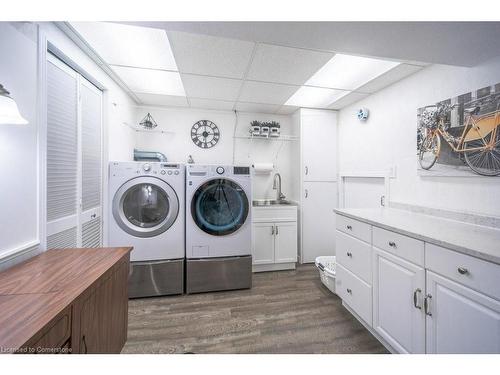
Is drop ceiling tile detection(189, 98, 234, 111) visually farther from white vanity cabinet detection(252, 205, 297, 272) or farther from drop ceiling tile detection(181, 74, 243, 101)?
white vanity cabinet detection(252, 205, 297, 272)

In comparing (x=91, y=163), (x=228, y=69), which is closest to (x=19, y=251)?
(x=91, y=163)

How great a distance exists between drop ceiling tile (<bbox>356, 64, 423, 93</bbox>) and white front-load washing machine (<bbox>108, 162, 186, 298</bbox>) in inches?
85.9

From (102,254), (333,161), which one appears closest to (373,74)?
(333,161)

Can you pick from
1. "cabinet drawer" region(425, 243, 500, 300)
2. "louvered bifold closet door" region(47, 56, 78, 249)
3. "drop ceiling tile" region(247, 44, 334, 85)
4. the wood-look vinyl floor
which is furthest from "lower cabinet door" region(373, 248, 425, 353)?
"louvered bifold closet door" region(47, 56, 78, 249)

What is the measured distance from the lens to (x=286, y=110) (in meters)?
3.10

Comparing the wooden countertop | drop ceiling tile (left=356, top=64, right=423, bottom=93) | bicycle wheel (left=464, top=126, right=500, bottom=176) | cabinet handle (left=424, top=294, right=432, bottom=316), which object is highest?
drop ceiling tile (left=356, top=64, right=423, bottom=93)

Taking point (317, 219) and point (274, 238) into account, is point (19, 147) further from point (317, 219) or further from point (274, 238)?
point (317, 219)

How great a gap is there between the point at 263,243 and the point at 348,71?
Answer: 7.05 ft

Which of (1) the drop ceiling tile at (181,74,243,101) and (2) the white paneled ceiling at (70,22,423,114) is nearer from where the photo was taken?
(2) the white paneled ceiling at (70,22,423,114)

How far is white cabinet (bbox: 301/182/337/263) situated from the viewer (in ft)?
9.66

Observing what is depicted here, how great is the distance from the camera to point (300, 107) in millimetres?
2953

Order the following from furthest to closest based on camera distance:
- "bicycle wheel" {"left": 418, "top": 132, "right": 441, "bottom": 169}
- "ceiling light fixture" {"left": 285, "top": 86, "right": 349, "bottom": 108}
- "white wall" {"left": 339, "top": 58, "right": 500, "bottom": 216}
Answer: "ceiling light fixture" {"left": 285, "top": 86, "right": 349, "bottom": 108} < "bicycle wheel" {"left": 418, "top": 132, "right": 441, "bottom": 169} < "white wall" {"left": 339, "top": 58, "right": 500, "bottom": 216}

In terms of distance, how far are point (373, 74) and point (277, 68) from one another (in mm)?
947

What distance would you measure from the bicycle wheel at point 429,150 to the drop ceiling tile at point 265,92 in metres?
1.35
